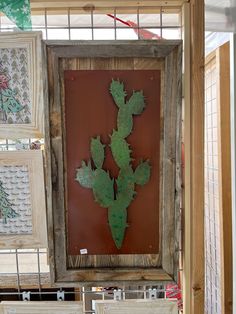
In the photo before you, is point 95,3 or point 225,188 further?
point 225,188

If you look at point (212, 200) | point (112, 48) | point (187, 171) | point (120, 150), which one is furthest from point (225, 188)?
point (112, 48)

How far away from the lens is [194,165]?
91cm

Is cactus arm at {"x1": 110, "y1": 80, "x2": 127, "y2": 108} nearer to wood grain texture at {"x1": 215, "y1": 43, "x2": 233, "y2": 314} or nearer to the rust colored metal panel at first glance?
the rust colored metal panel

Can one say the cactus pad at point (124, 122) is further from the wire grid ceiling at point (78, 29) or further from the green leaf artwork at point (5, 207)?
the green leaf artwork at point (5, 207)

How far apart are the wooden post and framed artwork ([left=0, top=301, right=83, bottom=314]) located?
1.02 feet

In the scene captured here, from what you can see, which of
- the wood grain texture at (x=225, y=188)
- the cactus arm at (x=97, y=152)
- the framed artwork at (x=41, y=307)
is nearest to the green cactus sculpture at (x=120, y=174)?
the cactus arm at (x=97, y=152)

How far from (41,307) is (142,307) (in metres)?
0.28

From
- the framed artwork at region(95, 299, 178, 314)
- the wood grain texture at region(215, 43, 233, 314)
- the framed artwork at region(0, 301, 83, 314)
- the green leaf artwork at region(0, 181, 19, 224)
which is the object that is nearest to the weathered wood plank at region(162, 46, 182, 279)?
the framed artwork at region(95, 299, 178, 314)

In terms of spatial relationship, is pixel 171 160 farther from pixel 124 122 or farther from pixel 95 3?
pixel 95 3

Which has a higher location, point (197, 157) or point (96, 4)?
point (96, 4)

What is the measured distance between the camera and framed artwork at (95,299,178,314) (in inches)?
37.6

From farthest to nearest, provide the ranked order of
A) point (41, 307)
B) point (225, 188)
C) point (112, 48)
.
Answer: point (225, 188) → point (41, 307) → point (112, 48)

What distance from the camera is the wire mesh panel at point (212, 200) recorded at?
1663mm

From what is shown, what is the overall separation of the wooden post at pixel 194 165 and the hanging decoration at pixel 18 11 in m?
0.41
